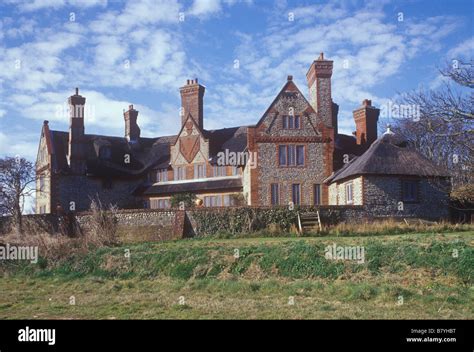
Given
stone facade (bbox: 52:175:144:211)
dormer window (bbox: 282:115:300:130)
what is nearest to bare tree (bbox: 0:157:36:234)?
stone facade (bbox: 52:175:144:211)

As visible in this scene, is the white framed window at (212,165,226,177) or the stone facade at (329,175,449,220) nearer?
the stone facade at (329,175,449,220)

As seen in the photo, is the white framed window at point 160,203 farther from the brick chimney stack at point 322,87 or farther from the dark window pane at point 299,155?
the brick chimney stack at point 322,87

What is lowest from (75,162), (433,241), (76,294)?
(76,294)

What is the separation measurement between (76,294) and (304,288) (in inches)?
281

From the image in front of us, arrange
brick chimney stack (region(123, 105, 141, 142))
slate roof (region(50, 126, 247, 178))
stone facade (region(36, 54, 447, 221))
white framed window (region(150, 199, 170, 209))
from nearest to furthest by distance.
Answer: stone facade (region(36, 54, 447, 221)) → white framed window (region(150, 199, 170, 209)) → slate roof (region(50, 126, 247, 178)) → brick chimney stack (region(123, 105, 141, 142))

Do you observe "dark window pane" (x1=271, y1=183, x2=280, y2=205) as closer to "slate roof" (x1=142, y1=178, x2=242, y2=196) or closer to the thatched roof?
"slate roof" (x1=142, y1=178, x2=242, y2=196)

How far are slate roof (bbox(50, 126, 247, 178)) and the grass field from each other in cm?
2196

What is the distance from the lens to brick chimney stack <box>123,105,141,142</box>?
50844 millimetres

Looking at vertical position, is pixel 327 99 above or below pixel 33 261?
above

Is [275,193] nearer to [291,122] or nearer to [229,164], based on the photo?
[291,122]

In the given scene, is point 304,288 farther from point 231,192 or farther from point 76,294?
point 231,192

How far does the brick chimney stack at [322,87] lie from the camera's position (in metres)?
39.7
